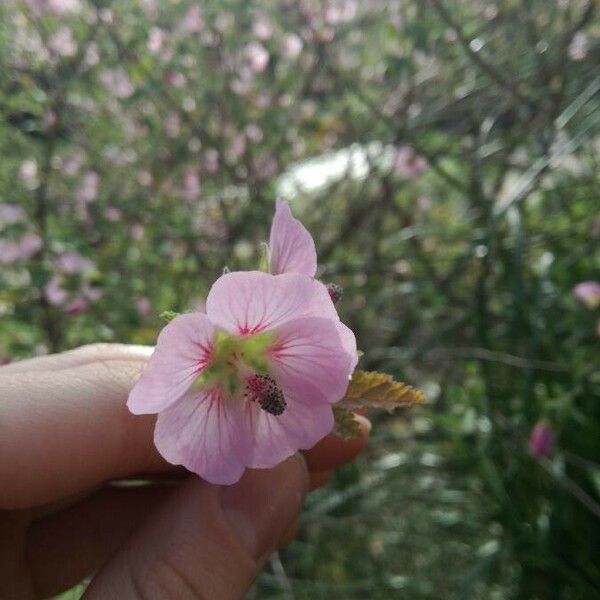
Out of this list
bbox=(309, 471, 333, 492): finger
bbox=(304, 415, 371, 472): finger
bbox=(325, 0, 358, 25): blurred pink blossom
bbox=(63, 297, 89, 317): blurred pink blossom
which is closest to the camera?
bbox=(304, 415, 371, 472): finger

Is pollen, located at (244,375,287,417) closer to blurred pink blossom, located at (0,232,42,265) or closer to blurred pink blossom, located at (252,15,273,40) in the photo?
blurred pink blossom, located at (0,232,42,265)

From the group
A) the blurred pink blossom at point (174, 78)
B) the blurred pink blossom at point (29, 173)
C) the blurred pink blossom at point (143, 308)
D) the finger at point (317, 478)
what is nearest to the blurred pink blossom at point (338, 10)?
the blurred pink blossom at point (174, 78)

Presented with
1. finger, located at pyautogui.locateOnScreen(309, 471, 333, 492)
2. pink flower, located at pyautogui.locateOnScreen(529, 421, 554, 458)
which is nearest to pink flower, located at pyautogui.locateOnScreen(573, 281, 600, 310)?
pink flower, located at pyautogui.locateOnScreen(529, 421, 554, 458)

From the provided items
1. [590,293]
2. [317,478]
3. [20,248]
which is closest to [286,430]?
[317,478]

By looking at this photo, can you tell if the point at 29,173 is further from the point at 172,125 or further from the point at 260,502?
the point at 260,502

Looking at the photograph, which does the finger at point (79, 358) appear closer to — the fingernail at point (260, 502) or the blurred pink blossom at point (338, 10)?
the fingernail at point (260, 502)

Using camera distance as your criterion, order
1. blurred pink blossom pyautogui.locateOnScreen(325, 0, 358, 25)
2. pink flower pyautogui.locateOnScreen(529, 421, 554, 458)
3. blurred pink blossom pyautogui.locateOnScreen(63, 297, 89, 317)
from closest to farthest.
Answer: pink flower pyautogui.locateOnScreen(529, 421, 554, 458), blurred pink blossom pyautogui.locateOnScreen(63, 297, 89, 317), blurred pink blossom pyautogui.locateOnScreen(325, 0, 358, 25)

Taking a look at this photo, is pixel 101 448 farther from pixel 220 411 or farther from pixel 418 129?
pixel 418 129
